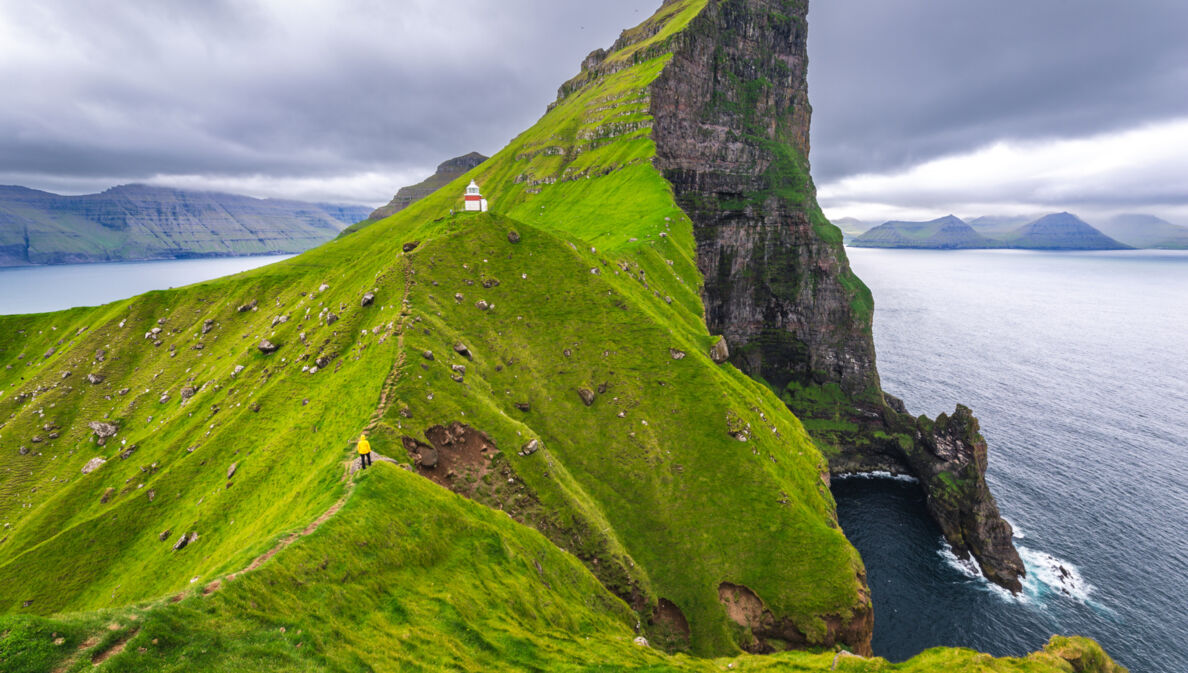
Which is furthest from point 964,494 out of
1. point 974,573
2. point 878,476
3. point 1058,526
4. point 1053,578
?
point 878,476

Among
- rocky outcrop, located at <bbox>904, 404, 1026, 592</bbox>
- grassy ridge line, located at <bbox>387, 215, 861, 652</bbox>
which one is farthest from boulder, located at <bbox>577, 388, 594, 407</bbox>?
rocky outcrop, located at <bbox>904, 404, 1026, 592</bbox>

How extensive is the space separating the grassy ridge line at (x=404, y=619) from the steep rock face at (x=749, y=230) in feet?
346

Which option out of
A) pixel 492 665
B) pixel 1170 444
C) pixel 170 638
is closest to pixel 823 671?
pixel 492 665

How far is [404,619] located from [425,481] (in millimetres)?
9566

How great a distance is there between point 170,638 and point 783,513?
4831 cm

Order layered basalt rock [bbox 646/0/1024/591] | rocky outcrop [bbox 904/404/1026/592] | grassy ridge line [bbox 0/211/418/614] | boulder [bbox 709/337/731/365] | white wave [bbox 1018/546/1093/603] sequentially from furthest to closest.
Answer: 1. layered basalt rock [bbox 646/0/1024/591]
2. rocky outcrop [bbox 904/404/1026/592]
3. white wave [bbox 1018/546/1093/603]
4. boulder [bbox 709/337/731/365]
5. grassy ridge line [bbox 0/211/418/614]

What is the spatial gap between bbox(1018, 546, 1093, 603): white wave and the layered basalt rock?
133 ft

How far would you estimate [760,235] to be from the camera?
141875 millimetres

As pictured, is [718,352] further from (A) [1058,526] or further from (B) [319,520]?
(A) [1058,526]

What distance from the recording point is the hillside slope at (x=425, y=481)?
23.5 m

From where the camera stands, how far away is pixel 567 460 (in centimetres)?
4759

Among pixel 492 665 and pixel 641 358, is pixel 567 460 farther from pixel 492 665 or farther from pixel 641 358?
pixel 492 665

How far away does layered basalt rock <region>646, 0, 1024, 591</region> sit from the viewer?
130 metres

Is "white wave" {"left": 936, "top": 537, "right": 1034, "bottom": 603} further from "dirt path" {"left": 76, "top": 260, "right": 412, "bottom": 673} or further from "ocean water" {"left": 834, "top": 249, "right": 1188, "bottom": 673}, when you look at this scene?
"dirt path" {"left": 76, "top": 260, "right": 412, "bottom": 673}
